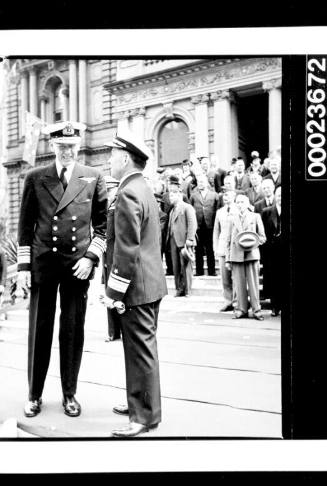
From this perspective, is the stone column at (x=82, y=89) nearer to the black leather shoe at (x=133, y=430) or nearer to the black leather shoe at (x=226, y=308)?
the black leather shoe at (x=226, y=308)

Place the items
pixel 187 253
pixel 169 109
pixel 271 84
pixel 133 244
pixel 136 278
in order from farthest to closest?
pixel 169 109, pixel 187 253, pixel 271 84, pixel 136 278, pixel 133 244

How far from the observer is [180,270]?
3752 mm

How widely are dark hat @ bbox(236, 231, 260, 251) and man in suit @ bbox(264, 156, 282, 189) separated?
0.46 metres

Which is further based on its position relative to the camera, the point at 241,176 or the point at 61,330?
the point at 241,176

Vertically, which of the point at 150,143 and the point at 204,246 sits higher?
the point at 150,143

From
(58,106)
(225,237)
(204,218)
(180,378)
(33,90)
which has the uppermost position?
(33,90)

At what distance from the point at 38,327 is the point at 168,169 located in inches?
55.6

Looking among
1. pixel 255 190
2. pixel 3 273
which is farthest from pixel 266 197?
pixel 3 273

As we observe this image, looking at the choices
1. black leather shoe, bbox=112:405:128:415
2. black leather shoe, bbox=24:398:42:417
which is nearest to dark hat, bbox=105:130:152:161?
black leather shoe, bbox=112:405:128:415

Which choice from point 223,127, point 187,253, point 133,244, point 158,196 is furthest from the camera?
point 223,127

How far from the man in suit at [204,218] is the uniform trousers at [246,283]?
0.18 meters

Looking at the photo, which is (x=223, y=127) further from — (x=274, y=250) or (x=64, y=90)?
(x=64, y=90)

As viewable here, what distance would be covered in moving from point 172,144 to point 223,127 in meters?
0.39
